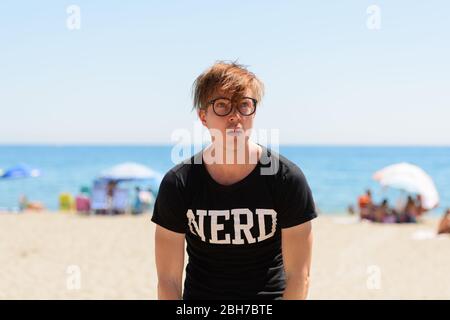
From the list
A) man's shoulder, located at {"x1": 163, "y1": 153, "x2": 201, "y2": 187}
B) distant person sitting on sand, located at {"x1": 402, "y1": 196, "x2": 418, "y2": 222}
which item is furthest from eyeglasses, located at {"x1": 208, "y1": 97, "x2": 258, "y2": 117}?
distant person sitting on sand, located at {"x1": 402, "y1": 196, "x2": 418, "y2": 222}

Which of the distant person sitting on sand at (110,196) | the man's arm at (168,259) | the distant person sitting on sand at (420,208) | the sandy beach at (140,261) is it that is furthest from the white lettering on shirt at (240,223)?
the distant person sitting on sand at (110,196)

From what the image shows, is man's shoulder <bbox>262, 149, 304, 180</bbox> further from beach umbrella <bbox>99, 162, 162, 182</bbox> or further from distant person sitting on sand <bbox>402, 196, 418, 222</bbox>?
beach umbrella <bbox>99, 162, 162, 182</bbox>

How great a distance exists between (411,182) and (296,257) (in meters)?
15.0

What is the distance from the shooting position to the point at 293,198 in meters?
1.90

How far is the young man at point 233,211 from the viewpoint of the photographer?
1919 millimetres

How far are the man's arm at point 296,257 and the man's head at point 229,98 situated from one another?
405 mm

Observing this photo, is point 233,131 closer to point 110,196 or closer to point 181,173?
point 181,173

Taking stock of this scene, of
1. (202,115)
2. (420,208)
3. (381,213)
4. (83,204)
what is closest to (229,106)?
(202,115)

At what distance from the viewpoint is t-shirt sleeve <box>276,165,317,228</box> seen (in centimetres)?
190

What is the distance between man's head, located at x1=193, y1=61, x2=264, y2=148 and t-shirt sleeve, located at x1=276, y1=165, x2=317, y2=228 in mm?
224
